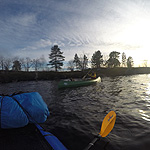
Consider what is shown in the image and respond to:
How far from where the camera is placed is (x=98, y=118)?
14.5 feet

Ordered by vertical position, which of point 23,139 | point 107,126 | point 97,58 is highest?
point 97,58

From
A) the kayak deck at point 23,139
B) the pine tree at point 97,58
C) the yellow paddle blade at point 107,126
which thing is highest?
the pine tree at point 97,58

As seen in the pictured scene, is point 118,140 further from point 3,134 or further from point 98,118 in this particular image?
point 3,134

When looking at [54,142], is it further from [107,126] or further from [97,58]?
[97,58]

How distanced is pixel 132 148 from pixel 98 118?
1.88 meters

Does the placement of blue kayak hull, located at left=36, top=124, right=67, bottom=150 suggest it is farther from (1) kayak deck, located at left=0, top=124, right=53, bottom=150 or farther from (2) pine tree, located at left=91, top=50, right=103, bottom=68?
(2) pine tree, located at left=91, top=50, right=103, bottom=68

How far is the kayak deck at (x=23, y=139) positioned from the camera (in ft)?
8.10

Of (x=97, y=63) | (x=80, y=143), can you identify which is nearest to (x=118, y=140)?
(x=80, y=143)

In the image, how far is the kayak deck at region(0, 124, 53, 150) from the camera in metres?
→ 2.47

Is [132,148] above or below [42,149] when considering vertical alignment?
below

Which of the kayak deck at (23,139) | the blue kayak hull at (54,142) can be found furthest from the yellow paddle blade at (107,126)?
the kayak deck at (23,139)

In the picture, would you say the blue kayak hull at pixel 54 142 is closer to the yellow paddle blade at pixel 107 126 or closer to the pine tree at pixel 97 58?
the yellow paddle blade at pixel 107 126

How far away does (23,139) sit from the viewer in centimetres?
284

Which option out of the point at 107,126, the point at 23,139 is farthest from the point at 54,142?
the point at 107,126
